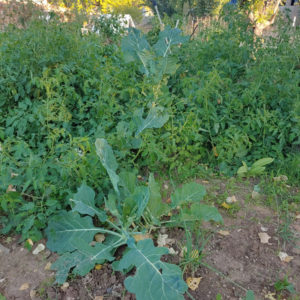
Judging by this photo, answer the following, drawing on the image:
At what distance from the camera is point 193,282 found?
190 cm

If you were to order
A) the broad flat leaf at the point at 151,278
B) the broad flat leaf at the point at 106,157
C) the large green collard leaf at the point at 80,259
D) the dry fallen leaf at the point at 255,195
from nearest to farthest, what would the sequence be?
the broad flat leaf at the point at 151,278, the large green collard leaf at the point at 80,259, the broad flat leaf at the point at 106,157, the dry fallen leaf at the point at 255,195

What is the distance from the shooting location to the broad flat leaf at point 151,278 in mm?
1549

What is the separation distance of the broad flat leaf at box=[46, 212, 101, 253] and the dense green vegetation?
0.40ft

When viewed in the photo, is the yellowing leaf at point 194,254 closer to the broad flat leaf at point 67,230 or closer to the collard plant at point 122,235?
the collard plant at point 122,235

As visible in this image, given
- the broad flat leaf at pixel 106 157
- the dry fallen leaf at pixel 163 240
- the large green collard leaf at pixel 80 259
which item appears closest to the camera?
the large green collard leaf at pixel 80 259

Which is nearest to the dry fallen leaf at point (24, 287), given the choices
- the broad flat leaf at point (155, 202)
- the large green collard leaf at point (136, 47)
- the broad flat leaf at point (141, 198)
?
the broad flat leaf at point (141, 198)

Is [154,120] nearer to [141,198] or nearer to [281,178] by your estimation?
[141,198]

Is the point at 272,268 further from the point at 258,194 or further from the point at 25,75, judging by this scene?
the point at 25,75

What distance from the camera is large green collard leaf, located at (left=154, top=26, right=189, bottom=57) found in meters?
3.05

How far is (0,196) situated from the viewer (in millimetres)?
2074

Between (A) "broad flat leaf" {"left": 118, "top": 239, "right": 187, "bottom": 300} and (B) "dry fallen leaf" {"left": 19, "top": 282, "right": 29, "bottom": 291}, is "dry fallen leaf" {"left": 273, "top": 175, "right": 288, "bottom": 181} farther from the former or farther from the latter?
(B) "dry fallen leaf" {"left": 19, "top": 282, "right": 29, "bottom": 291}

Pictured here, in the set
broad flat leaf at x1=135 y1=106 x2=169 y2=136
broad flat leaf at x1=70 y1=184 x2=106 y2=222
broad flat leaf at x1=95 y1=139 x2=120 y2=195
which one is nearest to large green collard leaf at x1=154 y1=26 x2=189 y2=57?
broad flat leaf at x1=135 y1=106 x2=169 y2=136

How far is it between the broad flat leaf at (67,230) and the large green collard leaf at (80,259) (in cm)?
10

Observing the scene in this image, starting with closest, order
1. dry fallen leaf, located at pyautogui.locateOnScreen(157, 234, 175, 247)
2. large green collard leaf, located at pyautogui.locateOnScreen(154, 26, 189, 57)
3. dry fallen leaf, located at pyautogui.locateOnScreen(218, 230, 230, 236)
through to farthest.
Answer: dry fallen leaf, located at pyautogui.locateOnScreen(157, 234, 175, 247), dry fallen leaf, located at pyautogui.locateOnScreen(218, 230, 230, 236), large green collard leaf, located at pyautogui.locateOnScreen(154, 26, 189, 57)
